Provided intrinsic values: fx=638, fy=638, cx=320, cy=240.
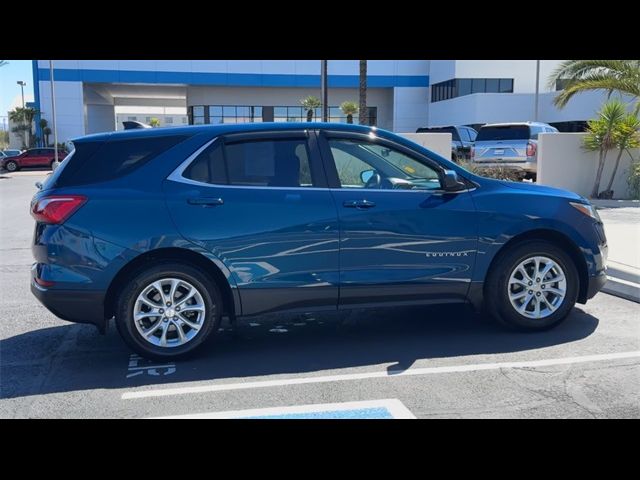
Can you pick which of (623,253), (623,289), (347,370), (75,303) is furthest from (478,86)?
(75,303)

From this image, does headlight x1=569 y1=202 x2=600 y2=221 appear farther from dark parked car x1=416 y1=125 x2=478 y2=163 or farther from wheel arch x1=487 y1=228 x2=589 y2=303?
dark parked car x1=416 y1=125 x2=478 y2=163

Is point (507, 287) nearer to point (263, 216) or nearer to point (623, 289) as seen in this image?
point (263, 216)

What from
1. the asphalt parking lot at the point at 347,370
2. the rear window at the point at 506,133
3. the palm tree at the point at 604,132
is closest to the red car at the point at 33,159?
the rear window at the point at 506,133

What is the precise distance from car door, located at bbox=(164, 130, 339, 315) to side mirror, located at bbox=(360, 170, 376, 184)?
0.43 meters

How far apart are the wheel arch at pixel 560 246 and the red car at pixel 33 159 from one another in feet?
134

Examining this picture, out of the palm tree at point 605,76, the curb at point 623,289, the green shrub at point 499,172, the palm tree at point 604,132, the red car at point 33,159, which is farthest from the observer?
the red car at point 33,159

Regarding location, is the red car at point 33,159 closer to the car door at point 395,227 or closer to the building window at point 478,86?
the building window at point 478,86

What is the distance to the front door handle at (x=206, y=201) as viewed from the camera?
16.2 ft

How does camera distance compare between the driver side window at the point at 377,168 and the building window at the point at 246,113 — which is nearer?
the driver side window at the point at 377,168

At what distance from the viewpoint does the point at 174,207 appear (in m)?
4.92

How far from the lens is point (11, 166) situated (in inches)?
1631

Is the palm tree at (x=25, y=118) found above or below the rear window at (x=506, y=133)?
above
